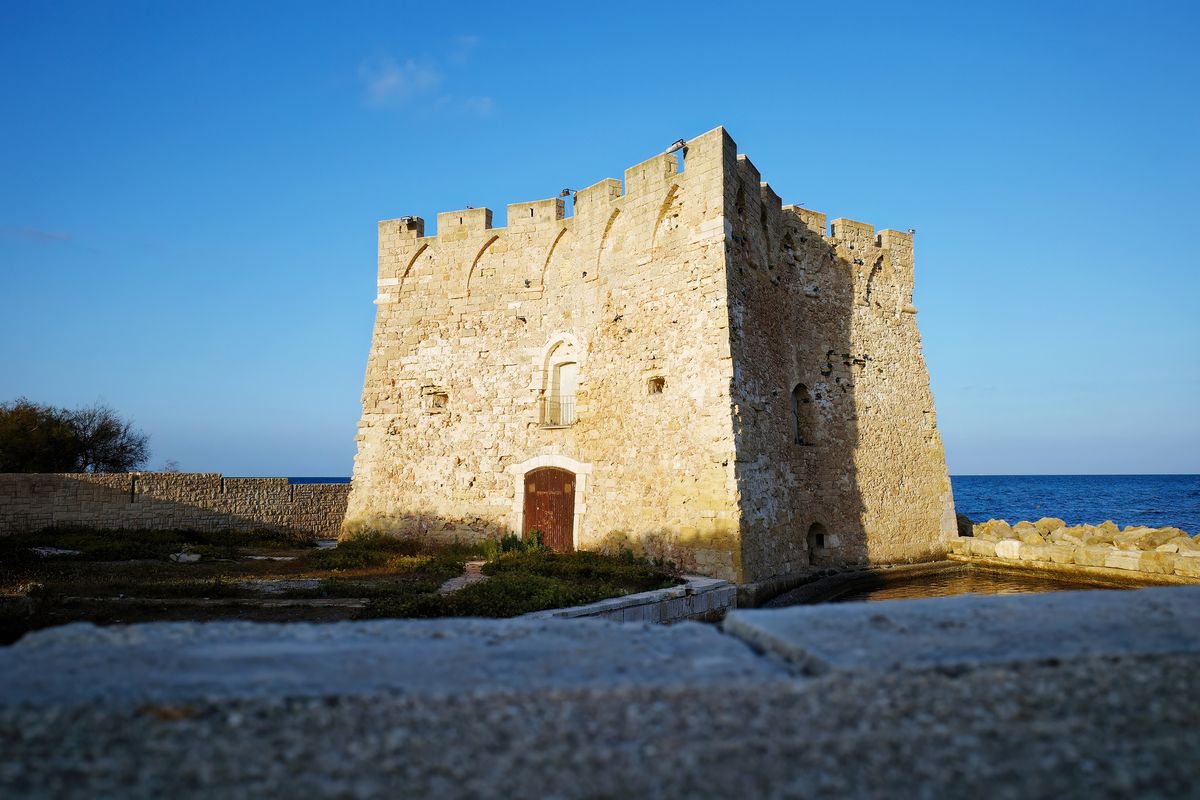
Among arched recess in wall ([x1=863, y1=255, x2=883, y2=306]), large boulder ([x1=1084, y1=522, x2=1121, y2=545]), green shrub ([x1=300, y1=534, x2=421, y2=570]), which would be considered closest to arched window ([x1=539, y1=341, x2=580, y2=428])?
green shrub ([x1=300, y1=534, x2=421, y2=570])

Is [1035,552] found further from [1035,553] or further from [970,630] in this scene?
[970,630]

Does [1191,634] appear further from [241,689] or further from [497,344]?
[497,344]

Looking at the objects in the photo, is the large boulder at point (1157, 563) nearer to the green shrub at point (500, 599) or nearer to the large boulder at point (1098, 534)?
the large boulder at point (1098, 534)

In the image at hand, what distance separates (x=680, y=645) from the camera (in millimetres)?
2451

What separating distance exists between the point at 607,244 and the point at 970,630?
42.0 ft

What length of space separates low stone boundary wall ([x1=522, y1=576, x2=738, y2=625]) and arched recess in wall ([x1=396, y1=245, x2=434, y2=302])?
1009 centimetres

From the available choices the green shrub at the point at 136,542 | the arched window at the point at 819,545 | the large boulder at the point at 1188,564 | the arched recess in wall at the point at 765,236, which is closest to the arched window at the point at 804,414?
the arched window at the point at 819,545

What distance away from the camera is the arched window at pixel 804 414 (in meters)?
15.5

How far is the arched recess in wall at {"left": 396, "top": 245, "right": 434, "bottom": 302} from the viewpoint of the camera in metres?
17.1

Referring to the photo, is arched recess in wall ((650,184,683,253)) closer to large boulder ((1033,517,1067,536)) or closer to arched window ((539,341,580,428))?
arched window ((539,341,580,428))

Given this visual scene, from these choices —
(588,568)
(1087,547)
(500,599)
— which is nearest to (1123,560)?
Answer: (1087,547)

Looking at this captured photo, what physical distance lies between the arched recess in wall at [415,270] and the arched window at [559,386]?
4292mm

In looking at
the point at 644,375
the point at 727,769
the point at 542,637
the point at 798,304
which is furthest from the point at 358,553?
the point at 727,769

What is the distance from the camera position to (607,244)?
48.0 feet
